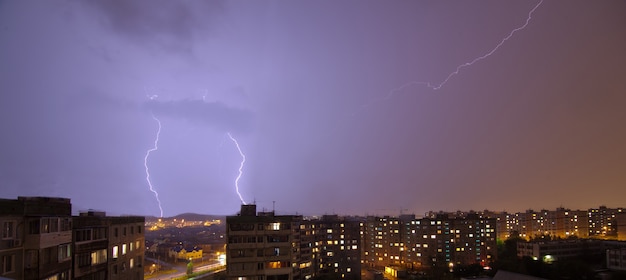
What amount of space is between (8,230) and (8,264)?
73 centimetres

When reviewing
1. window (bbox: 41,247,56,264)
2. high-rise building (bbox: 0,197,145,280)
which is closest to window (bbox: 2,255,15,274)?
high-rise building (bbox: 0,197,145,280)

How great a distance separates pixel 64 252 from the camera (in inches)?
464

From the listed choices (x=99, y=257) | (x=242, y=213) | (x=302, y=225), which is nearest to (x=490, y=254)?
(x=302, y=225)

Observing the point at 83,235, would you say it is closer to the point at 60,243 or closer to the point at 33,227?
the point at 60,243

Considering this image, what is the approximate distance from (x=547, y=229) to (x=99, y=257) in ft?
270

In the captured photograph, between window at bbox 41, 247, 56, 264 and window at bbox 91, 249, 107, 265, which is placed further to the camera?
window at bbox 91, 249, 107, 265

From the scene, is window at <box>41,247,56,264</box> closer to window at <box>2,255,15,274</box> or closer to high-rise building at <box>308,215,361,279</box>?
window at <box>2,255,15,274</box>

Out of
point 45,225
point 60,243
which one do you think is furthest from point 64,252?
point 45,225

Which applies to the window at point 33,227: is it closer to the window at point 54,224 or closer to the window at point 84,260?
the window at point 54,224

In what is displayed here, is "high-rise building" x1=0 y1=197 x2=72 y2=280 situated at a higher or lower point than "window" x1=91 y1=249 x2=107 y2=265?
higher

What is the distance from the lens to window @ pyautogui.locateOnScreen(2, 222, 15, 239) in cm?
911

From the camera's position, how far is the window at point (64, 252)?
1150 cm

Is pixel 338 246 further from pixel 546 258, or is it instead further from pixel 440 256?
pixel 546 258

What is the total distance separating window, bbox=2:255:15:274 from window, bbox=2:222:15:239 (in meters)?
0.44
